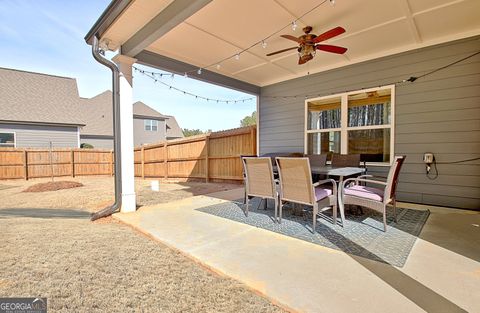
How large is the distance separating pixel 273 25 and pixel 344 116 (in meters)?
2.72

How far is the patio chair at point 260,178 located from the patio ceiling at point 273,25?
2.12m

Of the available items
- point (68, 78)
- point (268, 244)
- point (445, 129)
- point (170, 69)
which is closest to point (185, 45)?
point (170, 69)

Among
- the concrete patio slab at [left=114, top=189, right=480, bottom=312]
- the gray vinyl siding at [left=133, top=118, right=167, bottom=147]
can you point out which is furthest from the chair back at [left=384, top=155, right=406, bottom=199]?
the gray vinyl siding at [left=133, top=118, right=167, bottom=147]

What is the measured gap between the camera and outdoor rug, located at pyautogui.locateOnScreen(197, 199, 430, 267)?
2326 millimetres

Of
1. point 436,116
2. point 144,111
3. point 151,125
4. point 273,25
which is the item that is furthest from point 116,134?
point 144,111

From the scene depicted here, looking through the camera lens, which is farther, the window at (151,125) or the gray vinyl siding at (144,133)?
the window at (151,125)

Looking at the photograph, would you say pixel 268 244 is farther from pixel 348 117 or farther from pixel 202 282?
pixel 348 117

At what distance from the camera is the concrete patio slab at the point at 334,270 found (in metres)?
1.54

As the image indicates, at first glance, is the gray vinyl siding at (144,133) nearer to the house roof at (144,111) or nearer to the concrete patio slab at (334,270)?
the house roof at (144,111)

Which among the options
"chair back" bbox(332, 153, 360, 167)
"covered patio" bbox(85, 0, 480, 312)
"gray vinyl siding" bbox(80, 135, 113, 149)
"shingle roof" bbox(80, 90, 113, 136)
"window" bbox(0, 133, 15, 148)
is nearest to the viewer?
"covered patio" bbox(85, 0, 480, 312)

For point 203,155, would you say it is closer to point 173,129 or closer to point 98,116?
point 98,116

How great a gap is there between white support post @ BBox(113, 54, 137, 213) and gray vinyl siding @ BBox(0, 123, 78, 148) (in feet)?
38.7

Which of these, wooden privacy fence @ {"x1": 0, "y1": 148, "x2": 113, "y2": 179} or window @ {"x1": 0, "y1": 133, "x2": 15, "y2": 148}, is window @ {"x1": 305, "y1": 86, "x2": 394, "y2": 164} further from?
window @ {"x1": 0, "y1": 133, "x2": 15, "y2": 148}

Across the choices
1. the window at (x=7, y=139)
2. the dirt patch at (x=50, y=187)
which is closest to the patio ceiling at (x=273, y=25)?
the dirt patch at (x=50, y=187)
